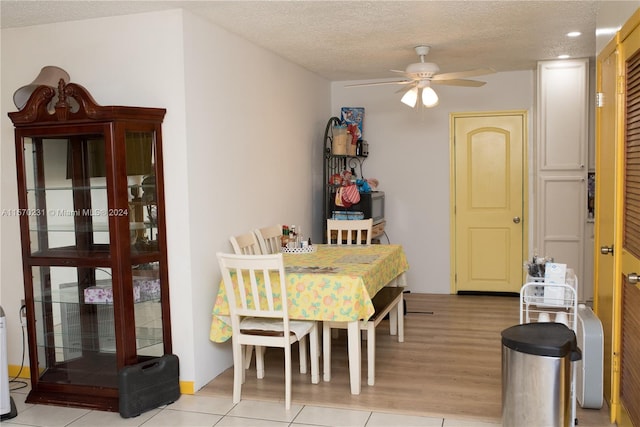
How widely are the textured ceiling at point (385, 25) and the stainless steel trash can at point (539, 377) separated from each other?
1.83m

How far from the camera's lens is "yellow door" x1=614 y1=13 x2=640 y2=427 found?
Answer: 9.24ft

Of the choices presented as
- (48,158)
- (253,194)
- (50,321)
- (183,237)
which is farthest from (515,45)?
(50,321)

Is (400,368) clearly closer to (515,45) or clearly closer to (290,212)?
(290,212)

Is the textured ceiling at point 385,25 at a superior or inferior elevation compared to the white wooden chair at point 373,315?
superior

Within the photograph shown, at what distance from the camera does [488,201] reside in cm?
657

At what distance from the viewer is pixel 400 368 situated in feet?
13.9

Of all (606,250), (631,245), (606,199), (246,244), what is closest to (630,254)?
(631,245)

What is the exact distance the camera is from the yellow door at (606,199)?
3.23 m

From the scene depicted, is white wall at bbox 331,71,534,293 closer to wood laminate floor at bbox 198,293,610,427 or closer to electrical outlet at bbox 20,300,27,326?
wood laminate floor at bbox 198,293,610,427

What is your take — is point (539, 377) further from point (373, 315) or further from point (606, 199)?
point (373, 315)

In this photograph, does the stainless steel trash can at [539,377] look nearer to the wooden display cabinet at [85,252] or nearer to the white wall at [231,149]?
the white wall at [231,149]

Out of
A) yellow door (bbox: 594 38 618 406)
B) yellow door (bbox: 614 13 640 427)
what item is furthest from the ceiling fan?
A: yellow door (bbox: 614 13 640 427)

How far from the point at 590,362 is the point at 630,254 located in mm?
731

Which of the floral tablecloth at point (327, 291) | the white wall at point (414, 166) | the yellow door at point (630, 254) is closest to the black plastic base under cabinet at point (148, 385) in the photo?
the floral tablecloth at point (327, 291)
